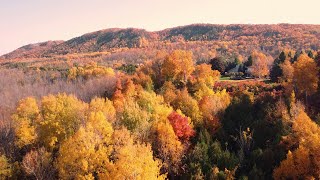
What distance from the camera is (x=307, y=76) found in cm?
6122

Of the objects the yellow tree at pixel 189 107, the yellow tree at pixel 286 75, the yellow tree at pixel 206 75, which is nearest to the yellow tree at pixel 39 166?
the yellow tree at pixel 189 107

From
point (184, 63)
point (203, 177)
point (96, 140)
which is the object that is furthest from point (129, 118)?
point (184, 63)

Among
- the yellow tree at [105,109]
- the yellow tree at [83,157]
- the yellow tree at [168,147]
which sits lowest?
the yellow tree at [168,147]

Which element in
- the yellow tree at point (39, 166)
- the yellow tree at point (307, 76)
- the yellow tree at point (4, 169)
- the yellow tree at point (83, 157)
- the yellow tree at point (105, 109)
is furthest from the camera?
the yellow tree at point (307, 76)

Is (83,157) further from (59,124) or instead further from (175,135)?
(59,124)

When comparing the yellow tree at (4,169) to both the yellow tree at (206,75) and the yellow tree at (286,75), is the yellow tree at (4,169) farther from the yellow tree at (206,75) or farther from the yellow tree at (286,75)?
the yellow tree at (286,75)

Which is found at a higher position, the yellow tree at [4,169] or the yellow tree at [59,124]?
the yellow tree at [59,124]

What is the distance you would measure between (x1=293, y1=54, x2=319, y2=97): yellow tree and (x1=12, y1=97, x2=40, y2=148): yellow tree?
47.2 m

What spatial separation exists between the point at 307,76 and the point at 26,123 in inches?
1940

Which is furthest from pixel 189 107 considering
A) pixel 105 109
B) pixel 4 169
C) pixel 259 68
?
pixel 259 68

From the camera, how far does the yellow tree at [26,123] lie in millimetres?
50438

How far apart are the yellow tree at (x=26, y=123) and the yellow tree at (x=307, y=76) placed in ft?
155

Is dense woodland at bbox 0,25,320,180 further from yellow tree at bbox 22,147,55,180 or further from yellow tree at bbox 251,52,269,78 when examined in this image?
yellow tree at bbox 251,52,269,78

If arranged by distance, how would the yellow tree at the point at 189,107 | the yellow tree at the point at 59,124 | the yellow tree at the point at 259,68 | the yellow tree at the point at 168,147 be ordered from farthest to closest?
the yellow tree at the point at 259,68, the yellow tree at the point at 189,107, the yellow tree at the point at 59,124, the yellow tree at the point at 168,147
